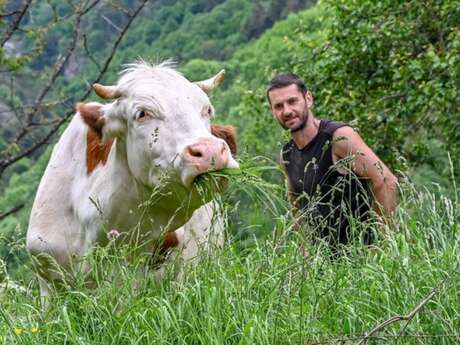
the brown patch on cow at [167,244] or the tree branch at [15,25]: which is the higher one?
the tree branch at [15,25]

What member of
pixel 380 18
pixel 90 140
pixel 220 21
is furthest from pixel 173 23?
pixel 90 140

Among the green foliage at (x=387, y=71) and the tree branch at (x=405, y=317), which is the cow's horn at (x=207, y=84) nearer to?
the tree branch at (x=405, y=317)

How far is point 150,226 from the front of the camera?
6.22 metres

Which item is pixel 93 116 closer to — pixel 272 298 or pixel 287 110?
pixel 287 110

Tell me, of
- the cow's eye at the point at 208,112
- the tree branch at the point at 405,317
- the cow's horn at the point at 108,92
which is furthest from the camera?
the cow's horn at the point at 108,92

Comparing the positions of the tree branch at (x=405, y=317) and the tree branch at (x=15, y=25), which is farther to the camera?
the tree branch at (x=15, y=25)

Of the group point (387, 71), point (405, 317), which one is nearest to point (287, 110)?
point (405, 317)

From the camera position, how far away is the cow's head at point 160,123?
5.62 m

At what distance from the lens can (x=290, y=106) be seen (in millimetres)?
7527

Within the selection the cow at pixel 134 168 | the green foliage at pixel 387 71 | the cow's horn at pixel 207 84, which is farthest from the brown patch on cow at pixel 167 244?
the green foliage at pixel 387 71

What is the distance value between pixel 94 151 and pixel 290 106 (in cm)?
141

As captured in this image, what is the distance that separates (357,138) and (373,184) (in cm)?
41

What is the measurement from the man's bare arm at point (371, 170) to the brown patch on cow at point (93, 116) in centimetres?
138

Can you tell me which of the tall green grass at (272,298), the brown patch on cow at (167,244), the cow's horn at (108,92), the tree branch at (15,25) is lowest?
the brown patch on cow at (167,244)
